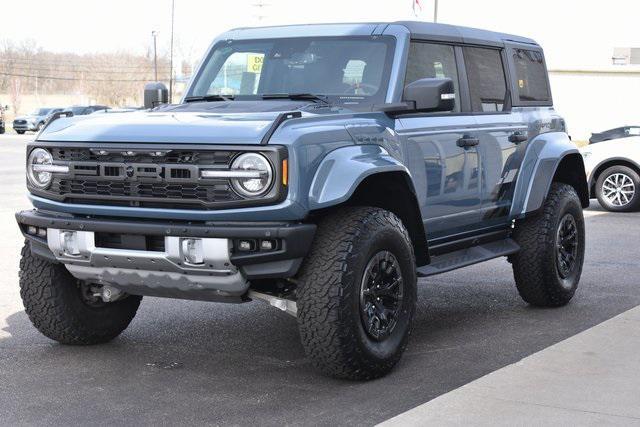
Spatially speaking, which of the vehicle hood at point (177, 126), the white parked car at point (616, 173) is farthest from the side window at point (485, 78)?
the white parked car at point (616, 173)

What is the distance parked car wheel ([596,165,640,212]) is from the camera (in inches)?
621

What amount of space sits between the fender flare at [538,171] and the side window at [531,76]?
14.4 inches

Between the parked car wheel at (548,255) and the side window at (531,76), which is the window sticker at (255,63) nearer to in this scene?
the side window at (531,76)

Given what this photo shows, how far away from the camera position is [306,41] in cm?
702

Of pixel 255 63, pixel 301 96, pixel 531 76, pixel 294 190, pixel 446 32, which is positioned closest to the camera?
pixel 294 190

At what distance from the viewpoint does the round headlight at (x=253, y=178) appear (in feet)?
17.6

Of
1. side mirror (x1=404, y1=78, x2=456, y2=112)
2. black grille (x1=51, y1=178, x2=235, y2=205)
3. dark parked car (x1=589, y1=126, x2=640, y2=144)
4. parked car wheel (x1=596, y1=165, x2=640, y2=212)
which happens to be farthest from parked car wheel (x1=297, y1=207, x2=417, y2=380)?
dark parked car (x1=589, y1=126, x2=640, y2=144)

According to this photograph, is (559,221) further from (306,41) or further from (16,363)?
(16,363)

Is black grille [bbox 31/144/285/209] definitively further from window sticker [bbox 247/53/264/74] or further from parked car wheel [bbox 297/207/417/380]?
window sticker [bbox 247/53/264/74]

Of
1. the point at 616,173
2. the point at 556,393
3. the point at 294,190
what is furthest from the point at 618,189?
the point at 294,190

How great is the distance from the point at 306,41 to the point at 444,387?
257 centimetres

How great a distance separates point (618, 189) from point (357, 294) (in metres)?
11.1

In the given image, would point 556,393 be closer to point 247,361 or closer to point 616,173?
point 247,361

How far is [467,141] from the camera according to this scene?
7047mm
